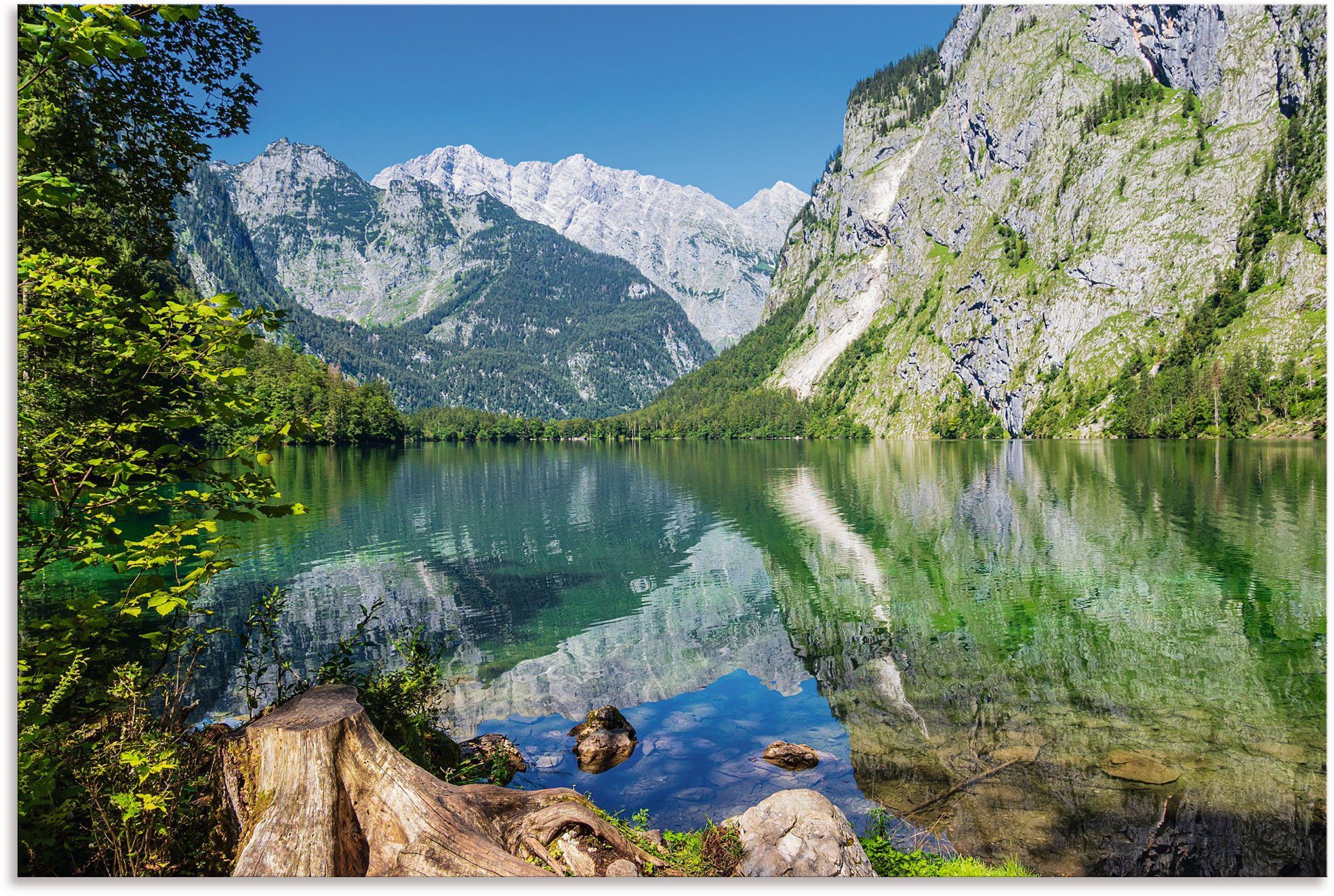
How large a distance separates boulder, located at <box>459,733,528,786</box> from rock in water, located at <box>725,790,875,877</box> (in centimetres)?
533

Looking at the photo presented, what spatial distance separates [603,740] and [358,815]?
854 centimetres

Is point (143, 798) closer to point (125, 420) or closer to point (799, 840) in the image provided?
point (125, 420)

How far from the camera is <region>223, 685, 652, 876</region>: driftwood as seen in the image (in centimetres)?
578

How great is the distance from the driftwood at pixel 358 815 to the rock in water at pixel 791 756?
7571 mm

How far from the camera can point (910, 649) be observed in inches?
768

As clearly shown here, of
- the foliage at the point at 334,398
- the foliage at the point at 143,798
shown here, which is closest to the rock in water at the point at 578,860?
the foliage at the point at 143,798

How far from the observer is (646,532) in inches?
1665

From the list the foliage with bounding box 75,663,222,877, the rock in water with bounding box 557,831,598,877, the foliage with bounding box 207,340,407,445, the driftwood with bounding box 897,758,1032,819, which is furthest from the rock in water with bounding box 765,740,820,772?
the foliage with bounding box 207,340,407,445

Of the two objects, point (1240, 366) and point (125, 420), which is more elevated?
point (1240, 366)

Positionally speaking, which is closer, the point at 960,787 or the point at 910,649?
the point at 960,787

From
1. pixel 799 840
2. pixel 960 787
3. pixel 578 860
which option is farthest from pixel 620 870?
pixel 960 787

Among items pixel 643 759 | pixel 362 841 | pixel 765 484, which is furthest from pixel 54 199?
pixel 765 484

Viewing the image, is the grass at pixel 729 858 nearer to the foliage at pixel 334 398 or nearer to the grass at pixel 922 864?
the grass at pixel 922 864

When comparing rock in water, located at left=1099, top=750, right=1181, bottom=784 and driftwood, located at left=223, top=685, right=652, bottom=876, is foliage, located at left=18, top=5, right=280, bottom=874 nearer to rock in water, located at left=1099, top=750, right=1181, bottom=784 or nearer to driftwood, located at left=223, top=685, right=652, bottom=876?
driftwood, located at left=223, top=685, right=652, bottom=876
